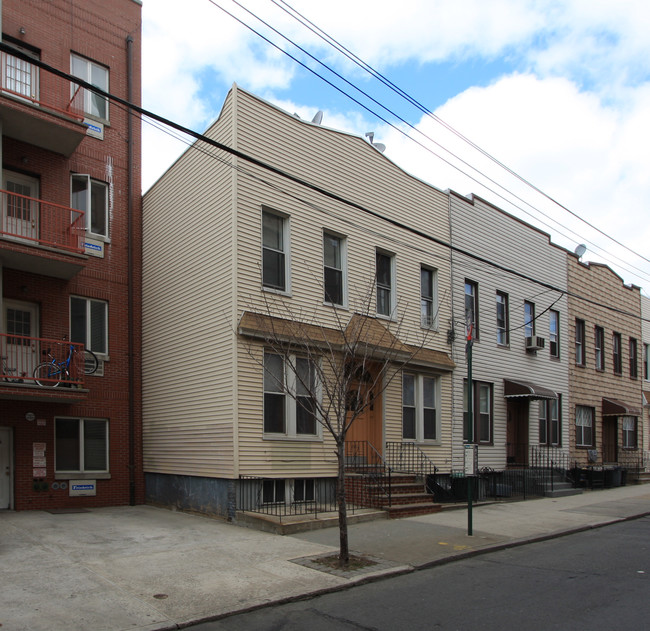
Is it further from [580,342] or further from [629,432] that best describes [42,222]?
[629,432]

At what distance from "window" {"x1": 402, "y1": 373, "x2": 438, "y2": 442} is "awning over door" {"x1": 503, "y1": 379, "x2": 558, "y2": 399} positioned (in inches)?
140

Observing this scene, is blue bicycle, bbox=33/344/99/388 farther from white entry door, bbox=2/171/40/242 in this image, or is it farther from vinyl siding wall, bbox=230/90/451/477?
vinyl siding wall, bbox=230/90/451/477

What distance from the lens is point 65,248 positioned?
14.6 meters

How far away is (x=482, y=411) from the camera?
19.8m

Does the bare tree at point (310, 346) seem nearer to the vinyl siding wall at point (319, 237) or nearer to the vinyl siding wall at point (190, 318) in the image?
the vinyl siding wall at point (319, 237)

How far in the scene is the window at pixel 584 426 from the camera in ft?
79.4

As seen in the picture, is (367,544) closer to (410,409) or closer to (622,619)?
(622,619)

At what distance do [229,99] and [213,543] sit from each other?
9288 millimetres

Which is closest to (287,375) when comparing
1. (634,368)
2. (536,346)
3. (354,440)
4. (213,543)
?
(354,440)

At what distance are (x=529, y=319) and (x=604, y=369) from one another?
6251mm

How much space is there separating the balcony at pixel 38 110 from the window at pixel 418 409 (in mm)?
10152

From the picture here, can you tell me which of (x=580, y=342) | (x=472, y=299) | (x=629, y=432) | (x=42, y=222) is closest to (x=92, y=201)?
(x=42, y=222)

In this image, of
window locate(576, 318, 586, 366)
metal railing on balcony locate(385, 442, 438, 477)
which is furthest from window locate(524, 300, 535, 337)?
metal railing on balcony locate(385, 442, 438, 477)

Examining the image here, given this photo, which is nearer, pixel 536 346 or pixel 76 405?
pixel 76 405
